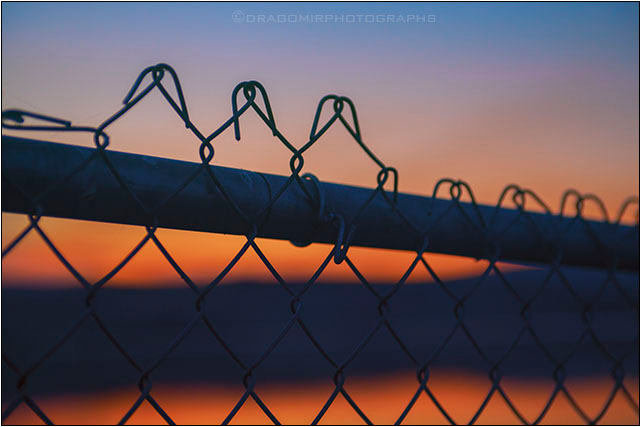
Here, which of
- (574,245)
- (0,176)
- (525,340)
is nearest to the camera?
(0,176)

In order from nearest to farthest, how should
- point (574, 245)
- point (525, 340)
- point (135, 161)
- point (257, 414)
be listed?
point (135, 161) → point (574, 245) → point (257, 414) → point (525, 340)

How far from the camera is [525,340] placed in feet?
28.5

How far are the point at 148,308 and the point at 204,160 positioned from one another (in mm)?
11732

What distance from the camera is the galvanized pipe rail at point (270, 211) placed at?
2.71 ft

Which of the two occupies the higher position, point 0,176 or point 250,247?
point 0,176

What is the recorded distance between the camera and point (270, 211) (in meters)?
1.03

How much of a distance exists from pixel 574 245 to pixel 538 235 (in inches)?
6.3

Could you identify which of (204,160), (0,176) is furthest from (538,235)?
(0,176)

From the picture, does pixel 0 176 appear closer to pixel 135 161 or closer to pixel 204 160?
pixel 135 161

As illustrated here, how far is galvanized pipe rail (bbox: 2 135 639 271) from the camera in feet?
2.71

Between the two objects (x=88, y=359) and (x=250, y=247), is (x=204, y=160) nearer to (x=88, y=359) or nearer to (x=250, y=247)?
(x=250, y=247)

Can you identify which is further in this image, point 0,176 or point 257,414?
point 257,414

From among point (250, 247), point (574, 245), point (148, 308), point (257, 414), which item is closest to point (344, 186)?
point (250, 247)

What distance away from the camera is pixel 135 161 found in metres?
0.90
